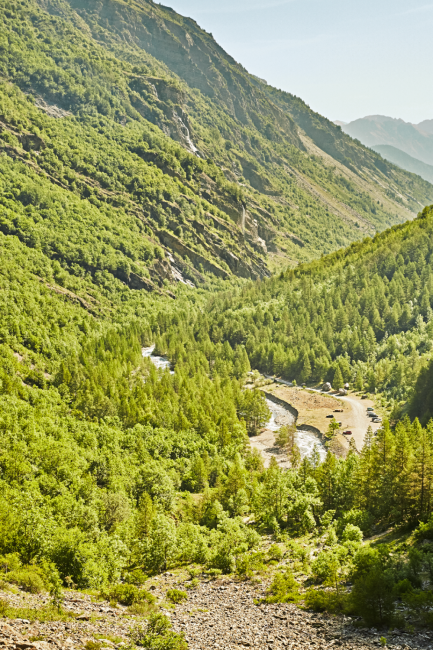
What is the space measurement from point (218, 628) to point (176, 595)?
10896 millimetres

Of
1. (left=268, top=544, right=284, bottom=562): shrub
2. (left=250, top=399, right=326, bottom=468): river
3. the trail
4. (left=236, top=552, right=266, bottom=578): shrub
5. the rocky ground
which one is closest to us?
the rocky ground

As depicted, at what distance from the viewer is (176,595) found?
6341 cm

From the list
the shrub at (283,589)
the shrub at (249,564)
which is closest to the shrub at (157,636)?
the shrub at (283,589)

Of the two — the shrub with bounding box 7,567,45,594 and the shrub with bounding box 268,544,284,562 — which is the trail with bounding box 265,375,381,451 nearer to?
the shrub with bounding box 268,544,284,562

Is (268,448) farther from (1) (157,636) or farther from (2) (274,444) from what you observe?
(1) (157,636)

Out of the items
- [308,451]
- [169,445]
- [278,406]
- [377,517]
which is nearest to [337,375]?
[278,406]

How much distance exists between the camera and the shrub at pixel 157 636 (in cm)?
4659

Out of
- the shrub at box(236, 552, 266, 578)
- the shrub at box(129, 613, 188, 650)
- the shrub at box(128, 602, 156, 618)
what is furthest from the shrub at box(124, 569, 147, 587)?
the shrub at box(129, 613, 188, 650)

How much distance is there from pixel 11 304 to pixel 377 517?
155 metres

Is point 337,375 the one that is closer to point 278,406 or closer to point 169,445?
point 278,406

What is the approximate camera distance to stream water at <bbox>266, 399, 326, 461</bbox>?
5684 inches

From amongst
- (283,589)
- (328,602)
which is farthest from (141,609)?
(328,602)

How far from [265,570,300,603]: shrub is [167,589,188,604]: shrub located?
10251 mm

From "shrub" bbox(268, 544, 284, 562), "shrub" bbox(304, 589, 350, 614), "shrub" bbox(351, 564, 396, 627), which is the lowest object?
"shrub" bbox(268, 544, 284, 562)
